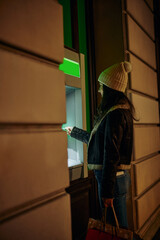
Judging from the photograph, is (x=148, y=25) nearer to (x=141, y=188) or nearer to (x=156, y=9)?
(x=156, y=9)

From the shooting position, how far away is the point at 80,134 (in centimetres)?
161

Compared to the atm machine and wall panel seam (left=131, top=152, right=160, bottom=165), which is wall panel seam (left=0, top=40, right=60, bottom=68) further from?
wall panel seam (left=131, top=152, right=160, bottom=165)

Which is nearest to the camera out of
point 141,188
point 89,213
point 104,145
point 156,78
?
point 104,145

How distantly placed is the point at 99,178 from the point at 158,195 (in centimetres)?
173

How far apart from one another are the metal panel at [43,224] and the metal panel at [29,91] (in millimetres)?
496

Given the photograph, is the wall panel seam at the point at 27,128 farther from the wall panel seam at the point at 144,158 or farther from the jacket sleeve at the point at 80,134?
the wall panel seam at the point at 144,158

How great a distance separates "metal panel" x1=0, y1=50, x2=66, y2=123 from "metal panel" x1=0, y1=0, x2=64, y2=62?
0.08 metres

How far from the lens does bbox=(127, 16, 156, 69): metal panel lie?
2181 mm

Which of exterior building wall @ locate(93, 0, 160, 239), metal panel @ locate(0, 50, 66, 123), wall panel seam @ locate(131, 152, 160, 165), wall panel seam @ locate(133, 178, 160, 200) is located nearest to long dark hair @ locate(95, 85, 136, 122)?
metal panel @ locate(0, 50, 66, 123)

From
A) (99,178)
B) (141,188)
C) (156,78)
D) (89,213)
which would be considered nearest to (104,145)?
(99,178)

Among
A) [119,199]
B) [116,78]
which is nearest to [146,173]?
[119,199]

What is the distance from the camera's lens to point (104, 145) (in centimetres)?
134

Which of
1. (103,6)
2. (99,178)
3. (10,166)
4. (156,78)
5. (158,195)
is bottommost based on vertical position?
(158,195)

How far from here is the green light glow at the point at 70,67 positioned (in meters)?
1.54
